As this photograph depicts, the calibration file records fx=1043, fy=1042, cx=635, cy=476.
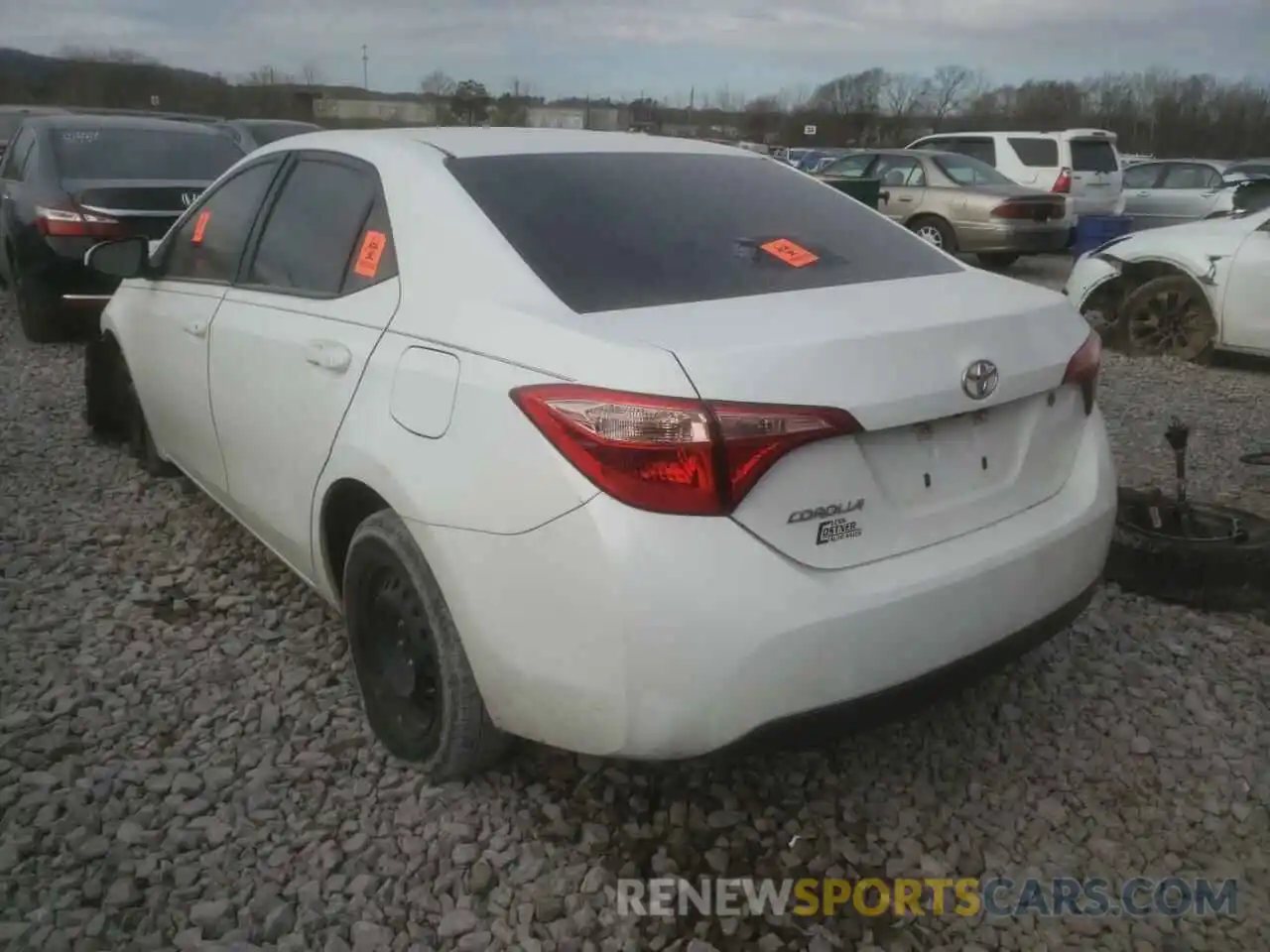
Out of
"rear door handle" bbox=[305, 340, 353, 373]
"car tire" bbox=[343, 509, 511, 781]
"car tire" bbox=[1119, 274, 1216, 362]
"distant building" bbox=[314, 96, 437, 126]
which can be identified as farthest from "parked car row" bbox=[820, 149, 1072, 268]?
"distant building" bbox=[314, 96, 437, 126]

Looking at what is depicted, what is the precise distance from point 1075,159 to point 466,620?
1452 centimetres

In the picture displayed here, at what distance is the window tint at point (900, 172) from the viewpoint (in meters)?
13.2

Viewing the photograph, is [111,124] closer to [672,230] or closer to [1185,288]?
[672,230]

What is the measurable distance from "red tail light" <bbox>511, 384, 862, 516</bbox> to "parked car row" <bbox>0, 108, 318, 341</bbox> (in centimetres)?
576

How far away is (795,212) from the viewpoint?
2.87m

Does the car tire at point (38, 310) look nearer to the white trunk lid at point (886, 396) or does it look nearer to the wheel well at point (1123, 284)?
the white trunk lid at point (886, 396)

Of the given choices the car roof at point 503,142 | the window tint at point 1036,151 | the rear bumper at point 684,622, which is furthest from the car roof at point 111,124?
the window tint at point 1036,151

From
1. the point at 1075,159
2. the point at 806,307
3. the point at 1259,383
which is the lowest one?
the point at 1259,383

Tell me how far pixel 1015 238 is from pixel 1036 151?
324 cm

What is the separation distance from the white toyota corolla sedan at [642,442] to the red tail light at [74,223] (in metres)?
4.51

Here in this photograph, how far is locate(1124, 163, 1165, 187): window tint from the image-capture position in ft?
53.1

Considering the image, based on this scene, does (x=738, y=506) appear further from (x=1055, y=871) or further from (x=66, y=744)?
(x=66, y=744)

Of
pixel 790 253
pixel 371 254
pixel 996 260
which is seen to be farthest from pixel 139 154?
pixel 996 260

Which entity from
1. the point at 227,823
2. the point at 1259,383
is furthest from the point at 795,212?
the point at 1259,383
